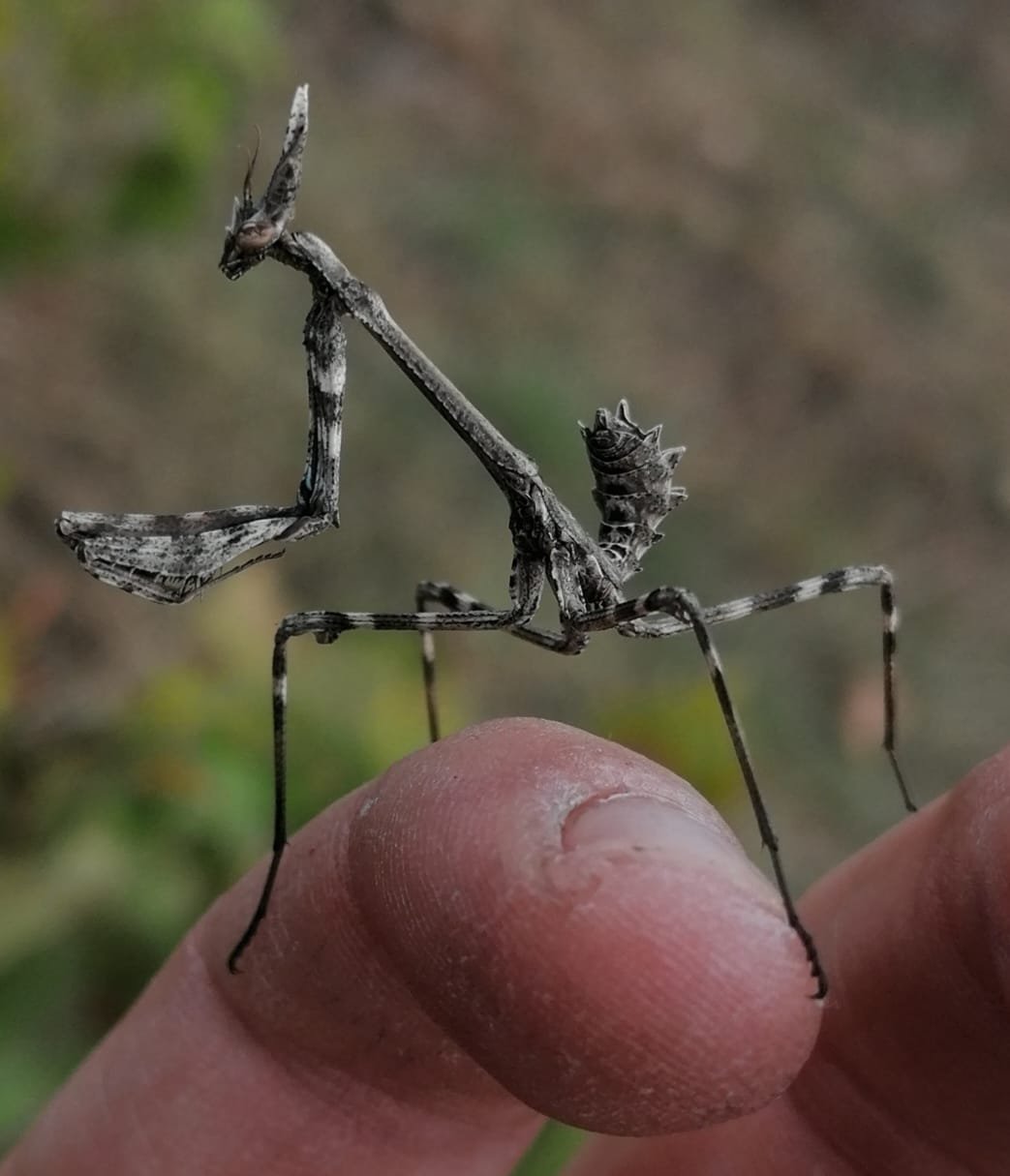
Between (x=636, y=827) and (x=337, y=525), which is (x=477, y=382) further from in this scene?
(x=636, y=827)

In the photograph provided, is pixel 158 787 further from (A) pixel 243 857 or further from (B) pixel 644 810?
(B) pixel 644 810

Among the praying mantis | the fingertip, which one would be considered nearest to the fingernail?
the fingertip

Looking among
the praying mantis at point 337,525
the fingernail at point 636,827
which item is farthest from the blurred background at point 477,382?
the fingernail at point 636,827

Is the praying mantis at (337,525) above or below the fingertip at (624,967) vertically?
above

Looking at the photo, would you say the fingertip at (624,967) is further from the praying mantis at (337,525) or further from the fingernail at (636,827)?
the praying mantis at (337,525)

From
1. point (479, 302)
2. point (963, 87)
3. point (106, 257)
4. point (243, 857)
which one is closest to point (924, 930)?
point (243, 857)
